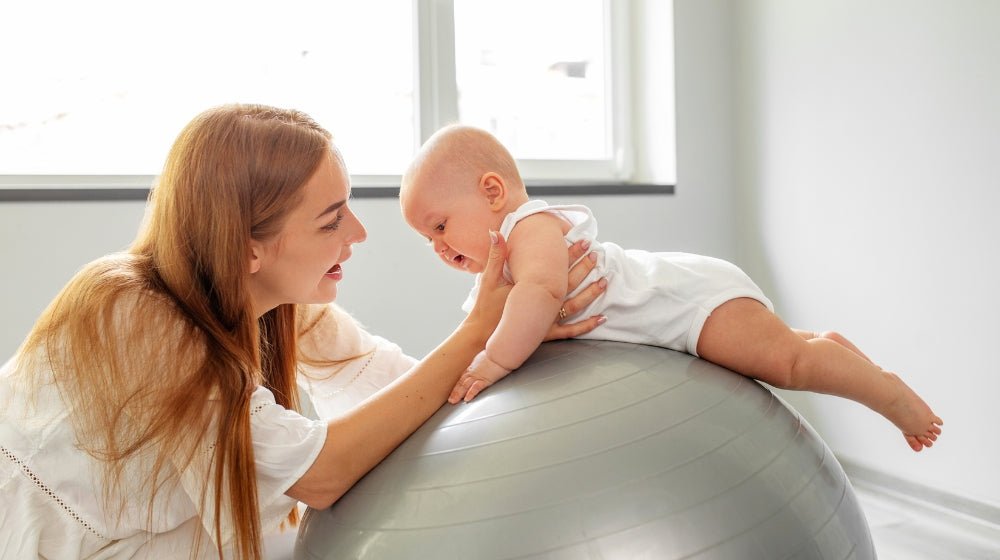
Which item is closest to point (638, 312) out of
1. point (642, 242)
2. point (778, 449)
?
point (778, 449)

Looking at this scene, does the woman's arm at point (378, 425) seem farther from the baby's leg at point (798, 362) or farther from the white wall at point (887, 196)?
the white wall at point (887, 196)

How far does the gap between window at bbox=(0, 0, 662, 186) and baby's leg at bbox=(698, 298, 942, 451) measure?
1.60 m

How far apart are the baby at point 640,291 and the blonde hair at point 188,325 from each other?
0.26 meters

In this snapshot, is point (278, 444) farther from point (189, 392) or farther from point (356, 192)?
point (356, 192)

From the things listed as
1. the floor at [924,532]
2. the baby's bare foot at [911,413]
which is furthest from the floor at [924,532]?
the baby's bare foot at [911,413]

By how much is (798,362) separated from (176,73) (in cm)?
189

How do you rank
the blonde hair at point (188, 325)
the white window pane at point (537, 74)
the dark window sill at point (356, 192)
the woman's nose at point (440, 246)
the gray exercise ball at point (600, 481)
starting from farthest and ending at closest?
the white window pane at point (537, 74)
the dark window sill at point (356, 192)
the woman's nose at point (440, 246)
the blonde hair at point (188, 325)
the gray exercise ball at point (600, 481)

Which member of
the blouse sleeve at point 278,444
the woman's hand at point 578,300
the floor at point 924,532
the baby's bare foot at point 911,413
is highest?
the woman's hand at point 578,300

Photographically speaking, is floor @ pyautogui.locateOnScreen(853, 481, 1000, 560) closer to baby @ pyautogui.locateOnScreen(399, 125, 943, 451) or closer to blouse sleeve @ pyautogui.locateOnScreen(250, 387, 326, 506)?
baby @ pyautogui.locateOnScreen(399, 125, 943, 451)

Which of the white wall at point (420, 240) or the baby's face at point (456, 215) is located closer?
the baby's face at point (456, 215)

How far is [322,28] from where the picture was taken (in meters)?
2.66

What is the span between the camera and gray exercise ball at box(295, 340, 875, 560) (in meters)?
0.96

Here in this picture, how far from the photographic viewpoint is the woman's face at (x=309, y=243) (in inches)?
51.1

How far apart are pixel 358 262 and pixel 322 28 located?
0.75 meters
